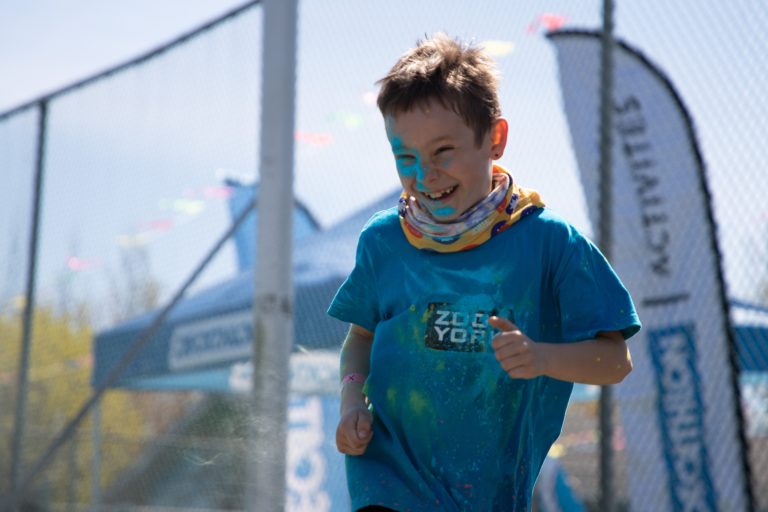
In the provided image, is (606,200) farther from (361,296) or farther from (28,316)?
(28,316)

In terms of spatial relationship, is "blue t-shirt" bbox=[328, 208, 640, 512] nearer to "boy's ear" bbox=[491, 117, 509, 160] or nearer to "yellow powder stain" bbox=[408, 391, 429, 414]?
"yellow powder stain" bbox=[408, 391, 429, 414]

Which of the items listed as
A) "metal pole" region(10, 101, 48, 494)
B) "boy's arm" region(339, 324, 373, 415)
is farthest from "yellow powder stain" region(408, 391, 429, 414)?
"metal pole" region(10, 101, 48, 494)

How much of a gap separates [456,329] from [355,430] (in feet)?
0.83

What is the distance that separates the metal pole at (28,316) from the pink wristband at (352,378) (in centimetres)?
455

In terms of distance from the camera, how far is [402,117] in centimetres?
187

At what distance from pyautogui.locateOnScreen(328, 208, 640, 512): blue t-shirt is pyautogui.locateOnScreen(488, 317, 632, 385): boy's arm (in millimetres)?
33

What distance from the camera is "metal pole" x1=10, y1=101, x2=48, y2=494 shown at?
6.14m

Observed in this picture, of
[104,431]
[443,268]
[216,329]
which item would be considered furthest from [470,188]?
[104,431]

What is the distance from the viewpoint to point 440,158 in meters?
1.85

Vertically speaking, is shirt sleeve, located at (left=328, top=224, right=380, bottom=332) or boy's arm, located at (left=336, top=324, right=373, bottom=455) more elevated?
shirt sleeve, located at (left=328, top=224, right=380, bottom=332)

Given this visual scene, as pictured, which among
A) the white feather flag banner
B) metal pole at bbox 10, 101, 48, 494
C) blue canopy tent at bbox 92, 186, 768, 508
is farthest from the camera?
metal pole at bbox 10, 101, 48, 494

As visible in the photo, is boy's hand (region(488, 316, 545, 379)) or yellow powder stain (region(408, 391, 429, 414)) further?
yellow powder stain (region(408, 391, 429, 414))

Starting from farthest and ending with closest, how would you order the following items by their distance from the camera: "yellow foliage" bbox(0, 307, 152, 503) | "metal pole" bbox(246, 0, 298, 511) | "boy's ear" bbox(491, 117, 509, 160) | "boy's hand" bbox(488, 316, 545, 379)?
"yellow foliage" bbox(0, 307, 152, 503) < "metal pole" bbox(246, 0, 298, 511) < "boy's ear" bbox(491, 117, 509, 160) < "boy's hand" bbox(488, 316, 545, 379)

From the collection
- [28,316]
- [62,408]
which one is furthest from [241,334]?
[62,408]
